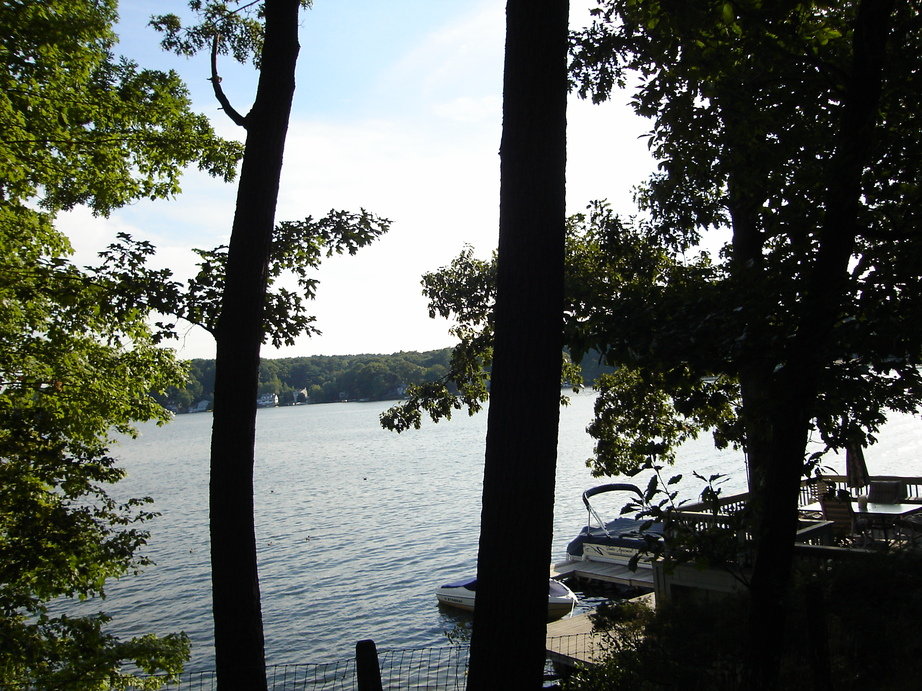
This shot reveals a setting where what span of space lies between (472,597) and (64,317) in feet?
54.8

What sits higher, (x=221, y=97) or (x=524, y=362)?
(x=221, y=97)

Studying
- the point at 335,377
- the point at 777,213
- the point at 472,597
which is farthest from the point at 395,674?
the point at 335,377

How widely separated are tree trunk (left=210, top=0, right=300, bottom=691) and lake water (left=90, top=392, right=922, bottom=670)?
2920mm

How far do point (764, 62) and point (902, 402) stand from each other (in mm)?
2660

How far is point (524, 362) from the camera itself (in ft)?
13.1

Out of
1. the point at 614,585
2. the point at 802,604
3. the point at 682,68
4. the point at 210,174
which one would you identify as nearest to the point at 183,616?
the point at 614,585

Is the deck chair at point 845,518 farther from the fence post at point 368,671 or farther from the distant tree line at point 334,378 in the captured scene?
the distant tree line at point 334,378

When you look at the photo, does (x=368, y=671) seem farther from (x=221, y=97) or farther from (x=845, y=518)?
(x=845, y=518)

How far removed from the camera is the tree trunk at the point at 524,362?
12.5ft

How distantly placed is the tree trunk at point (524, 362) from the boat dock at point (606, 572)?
20608 mm

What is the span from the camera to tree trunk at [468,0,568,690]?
3.82 m

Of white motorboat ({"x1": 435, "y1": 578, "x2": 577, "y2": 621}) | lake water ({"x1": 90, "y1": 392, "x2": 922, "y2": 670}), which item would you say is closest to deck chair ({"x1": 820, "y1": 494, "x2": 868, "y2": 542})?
white motorboat ({"x1": 435, "y1": 578, "x2": 577, "y2": 621})

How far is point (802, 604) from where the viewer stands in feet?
24.5

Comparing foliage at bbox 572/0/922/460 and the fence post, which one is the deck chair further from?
the fence post
